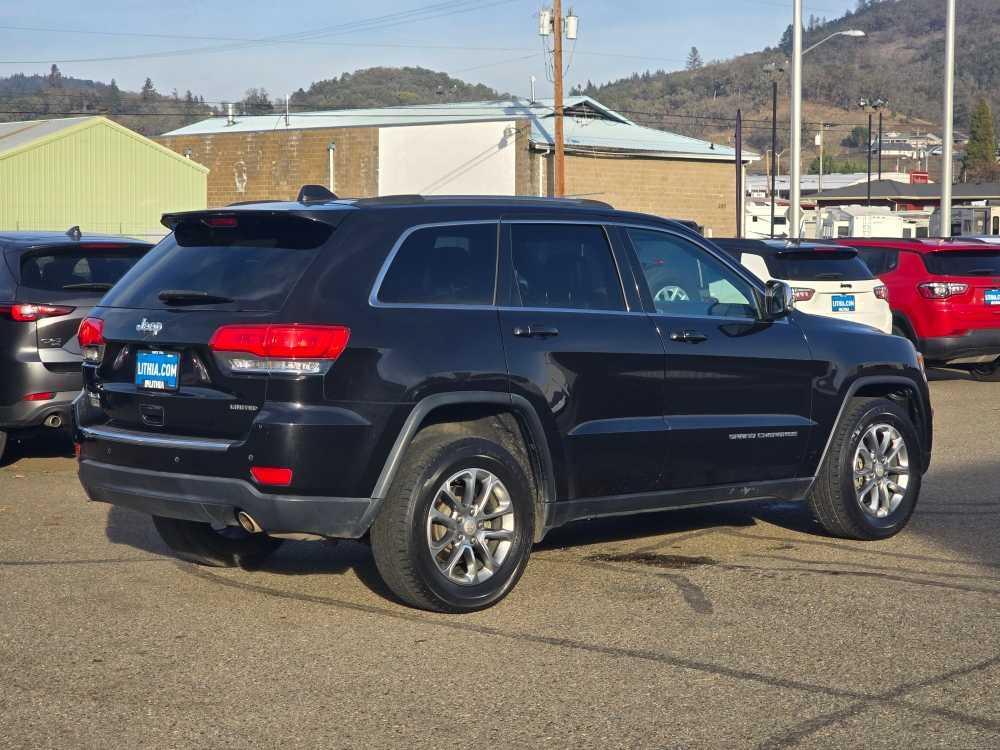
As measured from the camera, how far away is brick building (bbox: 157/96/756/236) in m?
55.6

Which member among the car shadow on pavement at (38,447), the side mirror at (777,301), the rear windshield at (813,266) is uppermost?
the rear windshield at (813,266)

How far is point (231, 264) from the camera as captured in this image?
20.9 ft

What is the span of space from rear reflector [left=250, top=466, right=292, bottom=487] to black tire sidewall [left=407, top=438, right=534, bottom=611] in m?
0.56

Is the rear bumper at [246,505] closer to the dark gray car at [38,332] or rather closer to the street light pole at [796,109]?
the dark gray car at [38,332]

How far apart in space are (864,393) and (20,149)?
47865 millimetres

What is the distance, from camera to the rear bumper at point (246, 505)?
5930 mm

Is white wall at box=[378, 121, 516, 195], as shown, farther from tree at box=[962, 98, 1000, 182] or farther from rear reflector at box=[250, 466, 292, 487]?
tree at box=[962, 98, 1000, 182]

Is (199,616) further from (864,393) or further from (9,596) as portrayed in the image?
(864,393)

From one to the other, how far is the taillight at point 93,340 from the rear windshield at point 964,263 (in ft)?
41.0

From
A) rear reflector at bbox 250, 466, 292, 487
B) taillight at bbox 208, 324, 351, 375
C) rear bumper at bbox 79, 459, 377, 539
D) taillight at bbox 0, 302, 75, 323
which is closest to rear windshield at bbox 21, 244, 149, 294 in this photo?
taillight at bbox 0, 302, 75, 323

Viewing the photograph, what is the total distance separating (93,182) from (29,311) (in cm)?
4690

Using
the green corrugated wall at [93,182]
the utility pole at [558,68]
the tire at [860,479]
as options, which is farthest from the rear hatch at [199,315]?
the green corrugated wall at [93,182]

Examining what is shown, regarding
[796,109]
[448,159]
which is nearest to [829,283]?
[796,109]

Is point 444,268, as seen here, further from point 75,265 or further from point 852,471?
point 75,265
